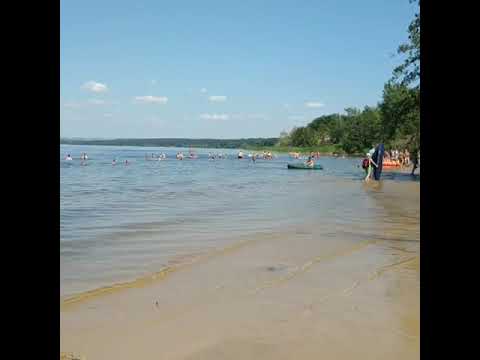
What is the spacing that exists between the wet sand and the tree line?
3622 millimetres

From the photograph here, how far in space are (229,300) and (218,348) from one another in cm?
146

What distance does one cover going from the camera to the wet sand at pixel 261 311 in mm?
4105

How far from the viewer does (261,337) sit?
170 inches

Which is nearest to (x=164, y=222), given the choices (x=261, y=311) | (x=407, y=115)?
(x=261, y=311)

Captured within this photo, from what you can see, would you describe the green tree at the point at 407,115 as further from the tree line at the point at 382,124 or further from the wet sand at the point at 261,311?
the wet sand at the point at 261,311

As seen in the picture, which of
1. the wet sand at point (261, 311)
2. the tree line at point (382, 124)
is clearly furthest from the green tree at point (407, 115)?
the wet sand at point (261, 311)

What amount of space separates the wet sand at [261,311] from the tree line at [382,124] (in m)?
3.62

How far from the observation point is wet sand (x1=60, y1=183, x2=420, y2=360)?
13.5ft

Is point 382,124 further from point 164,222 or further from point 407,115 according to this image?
point 164,222

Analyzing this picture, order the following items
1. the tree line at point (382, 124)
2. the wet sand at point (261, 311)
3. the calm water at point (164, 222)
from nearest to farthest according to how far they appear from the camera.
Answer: the wet sand at point (261, 311) < the calm water at point (164, 222) < the tree line at point (382, 124)

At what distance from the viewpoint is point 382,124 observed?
1385 inches

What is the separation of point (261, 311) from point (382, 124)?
32.4 metres

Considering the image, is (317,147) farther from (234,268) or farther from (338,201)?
(234,268)
